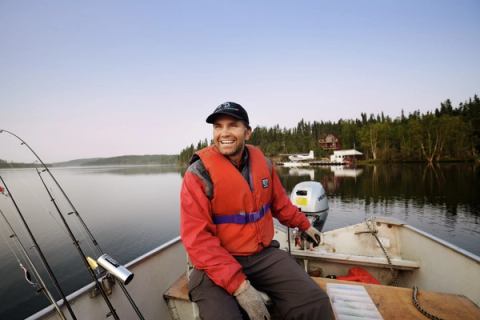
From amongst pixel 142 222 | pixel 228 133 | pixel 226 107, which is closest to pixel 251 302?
pixel 228 133

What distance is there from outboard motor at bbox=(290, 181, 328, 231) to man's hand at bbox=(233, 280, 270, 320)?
3.77 metres

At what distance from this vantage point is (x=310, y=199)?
18.3 feet

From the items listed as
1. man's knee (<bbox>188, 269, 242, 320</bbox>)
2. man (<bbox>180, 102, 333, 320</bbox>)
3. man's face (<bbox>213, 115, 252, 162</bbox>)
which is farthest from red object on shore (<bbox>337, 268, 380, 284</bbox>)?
man's face (<bbox>213, 115, 252, 162</bbox>)

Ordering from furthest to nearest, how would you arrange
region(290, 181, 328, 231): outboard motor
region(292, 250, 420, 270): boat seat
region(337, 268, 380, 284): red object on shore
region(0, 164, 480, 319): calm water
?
region(0, 164, 480, 319): calm water, region(290, 181, 328, 231): outboard motor, region(292, 250, 420, 270): boat seat, region(337, 268, 380, 284): red object on shore

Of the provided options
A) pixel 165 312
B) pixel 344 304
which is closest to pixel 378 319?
pixel 344 304

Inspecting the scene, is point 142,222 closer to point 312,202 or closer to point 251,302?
point 312,202

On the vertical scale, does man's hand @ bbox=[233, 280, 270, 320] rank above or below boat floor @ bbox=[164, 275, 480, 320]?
above

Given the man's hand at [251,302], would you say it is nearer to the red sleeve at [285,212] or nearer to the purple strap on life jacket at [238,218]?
the purple strap on life jacket at [238,218]

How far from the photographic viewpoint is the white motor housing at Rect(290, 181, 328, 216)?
18.1ft

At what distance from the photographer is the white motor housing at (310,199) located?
5.52 meters

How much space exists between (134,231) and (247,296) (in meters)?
13.4

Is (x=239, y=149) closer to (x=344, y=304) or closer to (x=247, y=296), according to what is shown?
(x=247, y=296)

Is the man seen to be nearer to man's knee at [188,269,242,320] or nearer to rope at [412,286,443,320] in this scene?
man's knee at [188,269,242,320]

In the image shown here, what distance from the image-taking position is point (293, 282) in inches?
83.7
